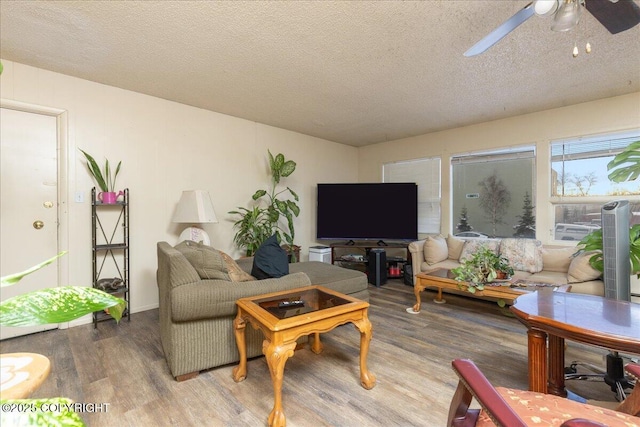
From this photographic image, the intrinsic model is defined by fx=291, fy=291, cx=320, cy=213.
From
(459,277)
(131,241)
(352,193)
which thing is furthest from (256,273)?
(352,193)

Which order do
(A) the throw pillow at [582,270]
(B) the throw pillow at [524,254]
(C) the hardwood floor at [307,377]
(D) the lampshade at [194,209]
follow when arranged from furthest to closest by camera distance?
1. (B) the throw pillow at [524,254]
2. (D) the lampshade at [194,209]
3. (A) the throw pillow at [582,270]
4. (C) the hardwood floor at [307,377]

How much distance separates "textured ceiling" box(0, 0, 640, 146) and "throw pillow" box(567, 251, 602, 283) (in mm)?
1739

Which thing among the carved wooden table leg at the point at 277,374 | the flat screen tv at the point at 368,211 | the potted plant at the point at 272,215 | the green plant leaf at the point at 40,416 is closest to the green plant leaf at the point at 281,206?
the potted plant at the point at 272,215

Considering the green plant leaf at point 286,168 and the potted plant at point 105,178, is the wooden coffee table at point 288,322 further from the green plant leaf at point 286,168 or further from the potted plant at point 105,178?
the green plant leaf at point 286,168

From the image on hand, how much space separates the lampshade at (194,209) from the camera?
307 centimetres

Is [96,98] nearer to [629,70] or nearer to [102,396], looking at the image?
[102,396]

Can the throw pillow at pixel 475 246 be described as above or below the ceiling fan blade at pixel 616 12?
below

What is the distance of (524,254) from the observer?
3.43m

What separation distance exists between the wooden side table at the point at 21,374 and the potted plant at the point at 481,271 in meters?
2.96

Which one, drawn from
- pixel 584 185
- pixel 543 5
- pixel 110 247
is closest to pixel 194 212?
pixel 110 247

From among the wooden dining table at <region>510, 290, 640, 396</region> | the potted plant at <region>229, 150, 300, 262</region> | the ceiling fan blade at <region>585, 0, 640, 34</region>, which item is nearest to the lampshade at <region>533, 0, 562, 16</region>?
the ceiling fan blade at <region>585, 0, 640, 34</region>

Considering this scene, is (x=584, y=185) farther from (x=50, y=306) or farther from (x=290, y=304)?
(x=50, y=306)

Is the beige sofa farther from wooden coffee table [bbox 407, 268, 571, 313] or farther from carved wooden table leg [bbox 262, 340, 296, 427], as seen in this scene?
carved wooden table leg [bbox 262, 340, 296, 427]

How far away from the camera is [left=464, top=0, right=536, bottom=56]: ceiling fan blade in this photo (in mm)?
1494
